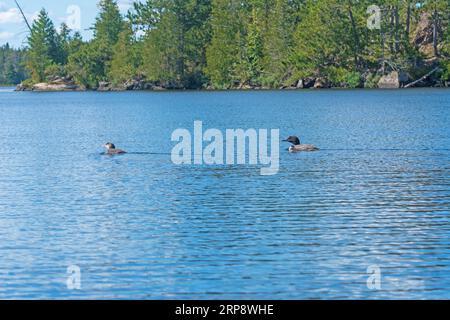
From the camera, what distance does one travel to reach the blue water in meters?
22.7

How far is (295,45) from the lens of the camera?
17312 cm

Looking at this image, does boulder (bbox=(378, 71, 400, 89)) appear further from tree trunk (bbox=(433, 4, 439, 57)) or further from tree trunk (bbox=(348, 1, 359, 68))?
tree trunk (bbox=(433, 4, 439, 57))

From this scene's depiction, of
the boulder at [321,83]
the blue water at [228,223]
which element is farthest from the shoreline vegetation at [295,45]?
the blue water at [228,223]

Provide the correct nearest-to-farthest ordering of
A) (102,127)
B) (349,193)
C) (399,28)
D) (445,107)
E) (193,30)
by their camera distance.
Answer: (349,193) → (102,127) → (445,107) → (399,28) → (193,30)

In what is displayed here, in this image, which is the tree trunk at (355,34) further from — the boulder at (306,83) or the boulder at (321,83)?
the boulder at (306,83)

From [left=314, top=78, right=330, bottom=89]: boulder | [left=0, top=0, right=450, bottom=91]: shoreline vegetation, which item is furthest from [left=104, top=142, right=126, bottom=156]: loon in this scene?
[left=314, top=78, right=330, bottom=89]: boulder

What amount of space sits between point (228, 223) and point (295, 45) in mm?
145257

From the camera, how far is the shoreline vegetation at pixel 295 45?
512ft

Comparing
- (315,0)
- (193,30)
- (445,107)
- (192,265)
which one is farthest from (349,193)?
(193,30)

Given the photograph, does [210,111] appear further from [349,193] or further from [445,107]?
[349,193]

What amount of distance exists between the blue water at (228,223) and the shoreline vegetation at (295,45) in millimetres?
100072

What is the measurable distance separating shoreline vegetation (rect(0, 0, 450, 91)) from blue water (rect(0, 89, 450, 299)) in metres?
100

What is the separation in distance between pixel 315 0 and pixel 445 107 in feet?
267
